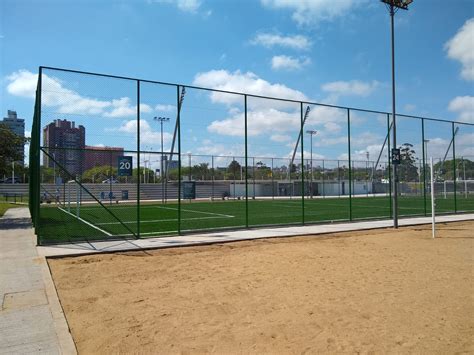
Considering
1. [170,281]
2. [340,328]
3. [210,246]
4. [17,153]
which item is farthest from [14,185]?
[340,328]

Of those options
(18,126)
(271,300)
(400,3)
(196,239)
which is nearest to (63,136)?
(196,239)

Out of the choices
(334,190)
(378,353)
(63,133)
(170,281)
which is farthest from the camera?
(334,190)

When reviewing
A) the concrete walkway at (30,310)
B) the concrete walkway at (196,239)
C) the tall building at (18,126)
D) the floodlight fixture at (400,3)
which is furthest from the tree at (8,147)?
the floodlight fixture at (400,3)

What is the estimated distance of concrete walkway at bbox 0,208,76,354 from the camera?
4027mm

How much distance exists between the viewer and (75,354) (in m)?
3.79

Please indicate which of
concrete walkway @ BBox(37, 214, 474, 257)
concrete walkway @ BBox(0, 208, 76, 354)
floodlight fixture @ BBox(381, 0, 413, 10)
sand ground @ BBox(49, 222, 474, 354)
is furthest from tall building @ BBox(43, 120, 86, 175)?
floodlight fixture @ BBox(381, 0, 413, 10)

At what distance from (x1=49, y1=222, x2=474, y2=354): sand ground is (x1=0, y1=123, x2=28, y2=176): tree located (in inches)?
418

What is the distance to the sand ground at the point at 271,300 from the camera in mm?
4055

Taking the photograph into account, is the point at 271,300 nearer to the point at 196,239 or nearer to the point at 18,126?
the point at 196,239

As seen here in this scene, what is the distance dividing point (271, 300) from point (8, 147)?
15.6 m

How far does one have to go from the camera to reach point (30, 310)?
17.0 feet

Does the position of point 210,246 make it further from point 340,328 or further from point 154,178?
point 154,178

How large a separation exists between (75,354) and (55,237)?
851cm

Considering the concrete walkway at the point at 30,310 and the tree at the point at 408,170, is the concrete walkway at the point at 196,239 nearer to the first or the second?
the concrete walkway at the point at 30,310
